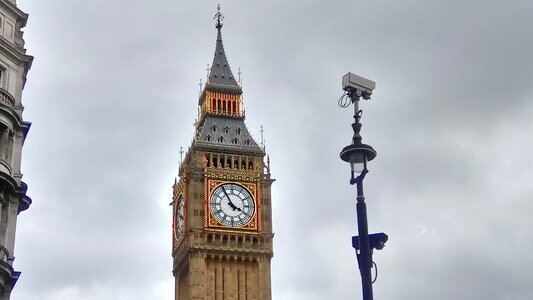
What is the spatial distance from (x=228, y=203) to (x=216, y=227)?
3034 mm

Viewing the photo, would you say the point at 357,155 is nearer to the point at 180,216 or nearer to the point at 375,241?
the point at 375,241

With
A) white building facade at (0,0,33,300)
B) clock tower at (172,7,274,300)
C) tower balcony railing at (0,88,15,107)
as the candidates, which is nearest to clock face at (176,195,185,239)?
clock tower at (172,7,274,300)

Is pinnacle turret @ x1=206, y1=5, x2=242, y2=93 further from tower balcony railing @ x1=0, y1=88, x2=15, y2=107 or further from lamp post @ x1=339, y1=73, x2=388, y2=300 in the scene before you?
lamp post @ x1=339, y1=73, x2=388, y2=300

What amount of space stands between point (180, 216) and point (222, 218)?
6792 millimetres

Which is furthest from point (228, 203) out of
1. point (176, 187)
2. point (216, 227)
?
point (176, 187)

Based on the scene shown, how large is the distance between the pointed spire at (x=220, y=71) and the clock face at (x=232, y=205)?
48.1 ft

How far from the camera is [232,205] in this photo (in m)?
106

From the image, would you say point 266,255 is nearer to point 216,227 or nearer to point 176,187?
point 216,227

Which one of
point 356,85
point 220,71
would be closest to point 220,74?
point 220,71

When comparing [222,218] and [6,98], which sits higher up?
[222,218]

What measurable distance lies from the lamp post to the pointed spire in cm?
8900

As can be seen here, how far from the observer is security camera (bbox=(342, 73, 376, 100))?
89.3 ft

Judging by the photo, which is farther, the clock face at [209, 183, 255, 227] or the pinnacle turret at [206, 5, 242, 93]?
the pinnacle turret at [206, 5, 242, 93]

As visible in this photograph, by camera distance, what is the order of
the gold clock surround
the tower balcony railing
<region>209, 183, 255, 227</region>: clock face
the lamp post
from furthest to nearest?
<region>209, 183, 255, 227</region>: clock face → the gold clock surround → the tower balcony railing → the lamp post
